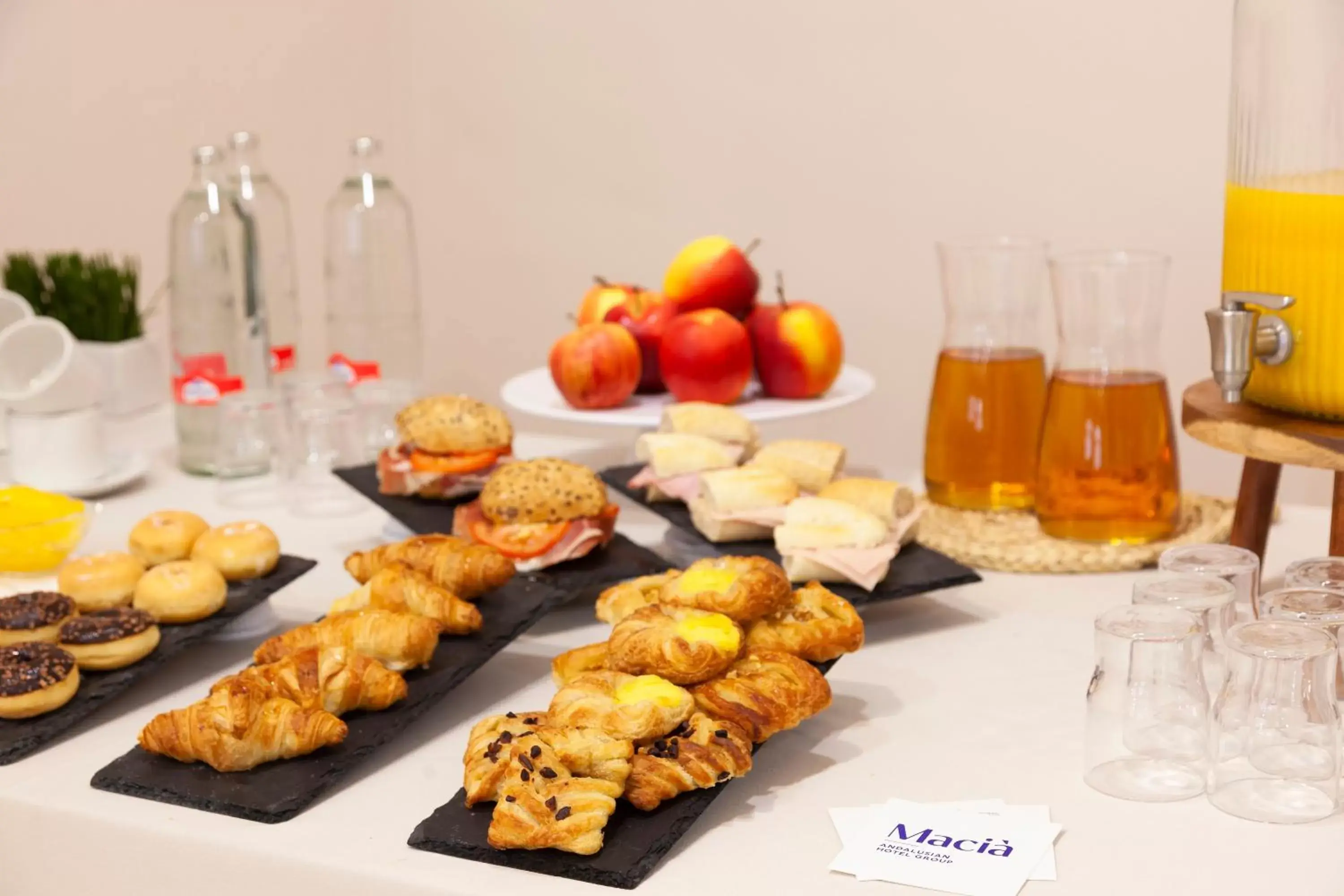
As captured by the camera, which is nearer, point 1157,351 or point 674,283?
point 1157,351

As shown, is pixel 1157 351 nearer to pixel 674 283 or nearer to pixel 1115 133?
pixel 674 283

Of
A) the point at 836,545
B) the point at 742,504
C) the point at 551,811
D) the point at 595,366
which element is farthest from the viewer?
the point at 595,366

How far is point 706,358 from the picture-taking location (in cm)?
179

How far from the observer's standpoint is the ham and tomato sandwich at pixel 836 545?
4.31 feet

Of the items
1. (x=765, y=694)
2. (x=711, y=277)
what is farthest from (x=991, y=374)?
(x=765, y=694)

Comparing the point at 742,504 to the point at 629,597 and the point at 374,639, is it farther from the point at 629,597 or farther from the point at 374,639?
the point at 374,639

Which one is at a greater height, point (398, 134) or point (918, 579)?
point (398, 134)

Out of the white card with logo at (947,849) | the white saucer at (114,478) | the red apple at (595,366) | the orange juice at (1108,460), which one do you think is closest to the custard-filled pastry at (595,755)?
the white card with logo at (947,849)

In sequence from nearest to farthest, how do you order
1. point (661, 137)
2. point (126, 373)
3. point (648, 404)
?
1. point (648, 404)
2. point (126, 373)
3. point (661, 137)

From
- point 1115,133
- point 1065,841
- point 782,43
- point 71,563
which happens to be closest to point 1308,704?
point 1065,841

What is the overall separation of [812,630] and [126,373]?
1583 mm

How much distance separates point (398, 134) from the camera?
388 centimetres

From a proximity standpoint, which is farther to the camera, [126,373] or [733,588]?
[126,373]

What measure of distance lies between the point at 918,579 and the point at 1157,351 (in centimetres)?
39
